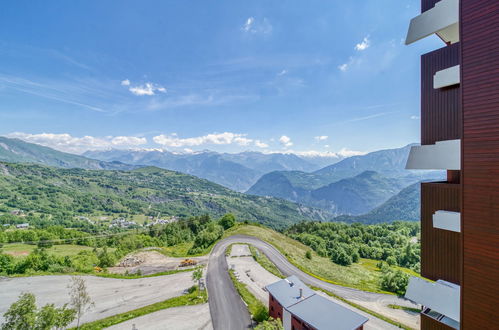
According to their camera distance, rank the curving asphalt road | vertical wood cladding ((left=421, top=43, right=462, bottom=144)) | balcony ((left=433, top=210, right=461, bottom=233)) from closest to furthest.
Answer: balcony ((left=433, top=210, right=461, bottom=233)) < vertical wood cladding ((left=421, top=43, right=462, bottom=144)) < the curving asphalt road

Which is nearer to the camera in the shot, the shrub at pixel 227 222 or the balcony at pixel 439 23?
the balcony at pixel 439 23

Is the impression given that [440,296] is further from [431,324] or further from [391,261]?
[391,261]

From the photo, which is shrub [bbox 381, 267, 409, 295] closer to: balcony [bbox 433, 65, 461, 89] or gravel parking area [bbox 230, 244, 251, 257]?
gravel parking area [bbox 230, 244, 251, 257]

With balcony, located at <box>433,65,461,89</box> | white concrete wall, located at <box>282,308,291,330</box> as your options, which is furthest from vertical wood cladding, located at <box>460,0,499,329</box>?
white concrete wall, located at <box>282,308,291,330</box>

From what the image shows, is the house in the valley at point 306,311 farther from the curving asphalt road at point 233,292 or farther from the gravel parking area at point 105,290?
the gravel parking area at point 105,290

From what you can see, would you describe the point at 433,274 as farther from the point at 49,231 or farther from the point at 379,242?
the point at 49,231

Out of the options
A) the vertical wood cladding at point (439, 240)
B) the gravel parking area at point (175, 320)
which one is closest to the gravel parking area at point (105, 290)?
the gravel parking area at point (175, 320)
